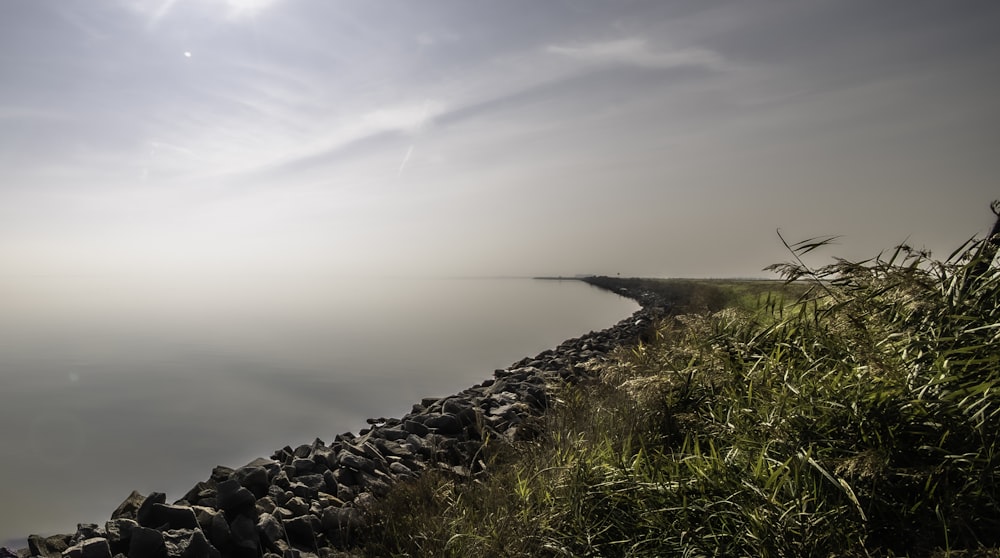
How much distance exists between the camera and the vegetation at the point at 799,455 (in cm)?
279

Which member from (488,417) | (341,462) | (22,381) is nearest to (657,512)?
(341,462)

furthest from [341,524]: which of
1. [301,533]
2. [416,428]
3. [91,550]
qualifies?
[416,428]

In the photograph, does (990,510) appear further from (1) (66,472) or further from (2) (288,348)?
(2) (288,348)

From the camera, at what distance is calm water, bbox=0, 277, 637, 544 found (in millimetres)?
8172

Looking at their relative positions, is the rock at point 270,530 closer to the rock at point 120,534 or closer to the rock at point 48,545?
the rock at point 120,534

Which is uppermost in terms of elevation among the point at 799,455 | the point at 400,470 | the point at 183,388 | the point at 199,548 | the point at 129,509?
the point at 799,455

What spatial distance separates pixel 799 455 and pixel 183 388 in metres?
15.3

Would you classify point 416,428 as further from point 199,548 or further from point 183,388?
point 183,388

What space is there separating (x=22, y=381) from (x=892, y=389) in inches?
767

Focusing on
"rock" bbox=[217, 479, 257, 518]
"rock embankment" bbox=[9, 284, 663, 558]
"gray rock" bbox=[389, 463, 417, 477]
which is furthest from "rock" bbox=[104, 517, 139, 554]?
"gray rock" bbox=[389, 463, 417, 477]

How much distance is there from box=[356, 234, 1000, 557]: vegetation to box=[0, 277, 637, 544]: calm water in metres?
6.31

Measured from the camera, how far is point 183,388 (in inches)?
553

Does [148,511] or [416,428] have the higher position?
[148,511]

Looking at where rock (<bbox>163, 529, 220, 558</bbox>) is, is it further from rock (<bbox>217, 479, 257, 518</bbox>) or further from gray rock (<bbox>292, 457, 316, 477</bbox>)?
gray rock (<bbox>292, 457, 316, 477</bbox>)
